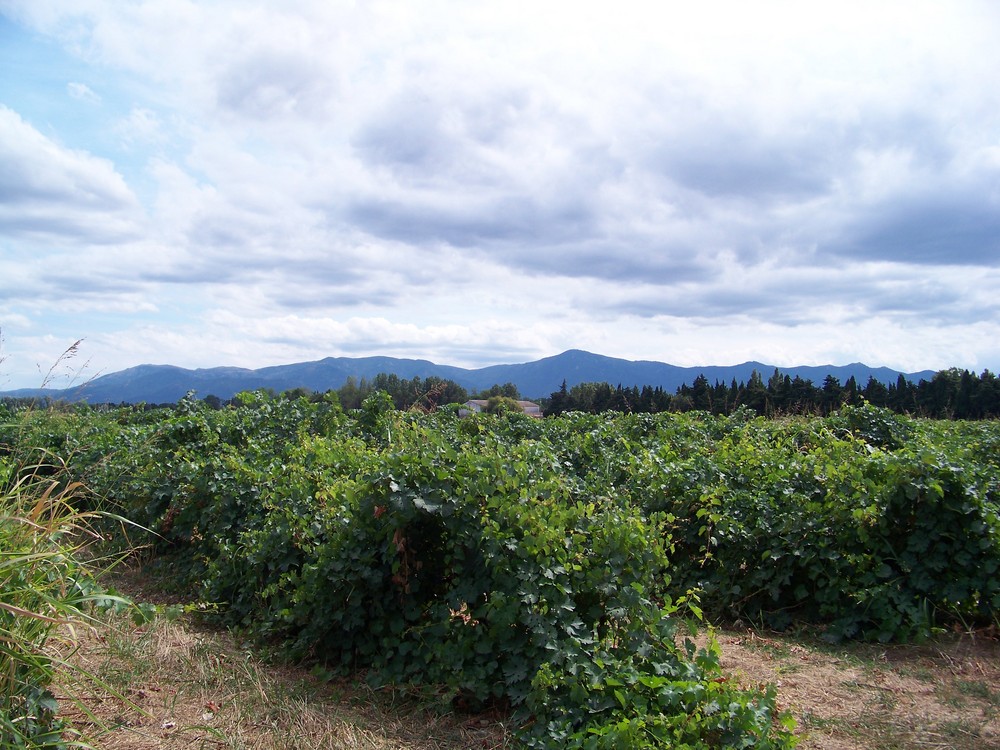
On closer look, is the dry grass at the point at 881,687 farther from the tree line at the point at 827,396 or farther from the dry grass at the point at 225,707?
the tree line at the point at 827,396

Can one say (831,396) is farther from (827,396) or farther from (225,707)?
(225,707)

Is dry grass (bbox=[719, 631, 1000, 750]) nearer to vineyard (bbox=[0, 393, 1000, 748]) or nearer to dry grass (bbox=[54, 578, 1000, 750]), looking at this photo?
dry grass (bbox=[54, 578, 1000, 750])

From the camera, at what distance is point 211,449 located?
814 cm

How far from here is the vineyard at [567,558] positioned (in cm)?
352

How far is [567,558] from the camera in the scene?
3.86 metres

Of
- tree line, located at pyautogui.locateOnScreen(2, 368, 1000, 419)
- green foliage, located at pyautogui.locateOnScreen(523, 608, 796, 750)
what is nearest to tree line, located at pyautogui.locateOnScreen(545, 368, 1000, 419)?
tree line, located at pyautogui.locateOnScreen(2, 368, 1000, 419)

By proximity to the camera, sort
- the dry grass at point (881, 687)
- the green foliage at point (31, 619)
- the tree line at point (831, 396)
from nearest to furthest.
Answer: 1. the green foliage at point (31, 619)
2. the dry grass at point (881, 687)
3. the tree line at point (831, 396)

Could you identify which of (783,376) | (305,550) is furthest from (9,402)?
(783,376)

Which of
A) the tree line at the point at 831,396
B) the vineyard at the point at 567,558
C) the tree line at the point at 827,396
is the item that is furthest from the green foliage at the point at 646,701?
the tree line at the point at 831,396

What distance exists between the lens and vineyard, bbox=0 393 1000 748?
11.6ft

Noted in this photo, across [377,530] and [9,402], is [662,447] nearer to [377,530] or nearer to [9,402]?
[377,530]

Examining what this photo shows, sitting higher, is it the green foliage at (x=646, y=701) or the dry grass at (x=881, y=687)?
the green foliage at (x=646, y=701)

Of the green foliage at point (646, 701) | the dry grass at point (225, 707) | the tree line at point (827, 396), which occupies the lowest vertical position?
the dry grass at point (225, 707)

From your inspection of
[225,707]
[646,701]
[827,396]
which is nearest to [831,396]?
[827,396]
